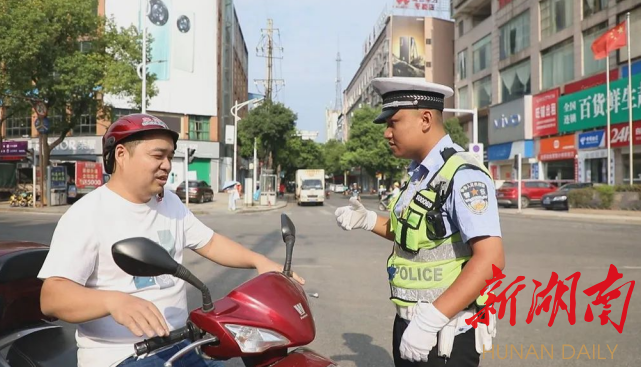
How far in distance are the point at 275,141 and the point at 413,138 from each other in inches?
1530

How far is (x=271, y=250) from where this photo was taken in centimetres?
1005

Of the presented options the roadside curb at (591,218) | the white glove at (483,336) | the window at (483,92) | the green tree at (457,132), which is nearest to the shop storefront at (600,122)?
the roadside curb at (591,218)

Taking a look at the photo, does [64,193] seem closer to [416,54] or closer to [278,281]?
[278,281]

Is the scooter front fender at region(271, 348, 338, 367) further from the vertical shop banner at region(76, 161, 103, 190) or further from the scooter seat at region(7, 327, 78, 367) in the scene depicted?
the vertical shop banner at region(76, 161, 103, 190)

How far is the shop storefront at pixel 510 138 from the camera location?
3316 cm

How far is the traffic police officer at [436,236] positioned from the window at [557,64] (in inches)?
1242

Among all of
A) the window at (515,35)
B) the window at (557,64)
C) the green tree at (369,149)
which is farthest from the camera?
the green tree at (369,149)

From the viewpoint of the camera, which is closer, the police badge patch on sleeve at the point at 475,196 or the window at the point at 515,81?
the police badge patch on sleeve at the point at 475,196

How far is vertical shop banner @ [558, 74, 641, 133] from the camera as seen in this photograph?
2428 cm

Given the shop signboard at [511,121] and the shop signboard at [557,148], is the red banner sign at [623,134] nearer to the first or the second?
the shop signboard at [557,148]

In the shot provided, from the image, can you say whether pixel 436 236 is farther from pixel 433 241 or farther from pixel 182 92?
pixel 182 92

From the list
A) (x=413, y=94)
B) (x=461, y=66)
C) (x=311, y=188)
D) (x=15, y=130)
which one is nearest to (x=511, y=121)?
(x=461, y=66)

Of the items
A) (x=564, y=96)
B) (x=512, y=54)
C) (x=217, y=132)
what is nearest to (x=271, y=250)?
(x=564, y=96)

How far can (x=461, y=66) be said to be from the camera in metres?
44.1
